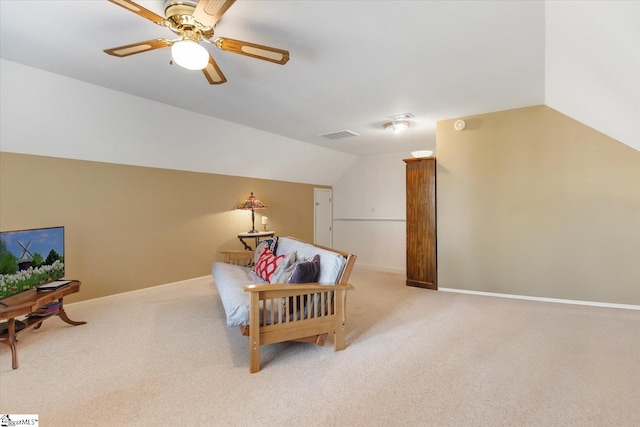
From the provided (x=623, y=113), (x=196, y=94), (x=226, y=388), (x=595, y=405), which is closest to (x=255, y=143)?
(x=196, y=94)

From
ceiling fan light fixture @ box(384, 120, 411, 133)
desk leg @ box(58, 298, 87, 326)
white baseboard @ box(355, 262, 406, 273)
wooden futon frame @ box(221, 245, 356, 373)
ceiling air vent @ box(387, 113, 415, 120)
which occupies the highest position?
ceiling air vent @ box(387, 113, 415, 120)

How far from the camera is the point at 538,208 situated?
11.5ft

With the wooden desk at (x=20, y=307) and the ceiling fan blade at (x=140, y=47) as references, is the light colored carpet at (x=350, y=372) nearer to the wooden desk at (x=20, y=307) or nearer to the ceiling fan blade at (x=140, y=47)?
the wooden desk at (x=20, y=307)

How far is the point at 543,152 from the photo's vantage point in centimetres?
346

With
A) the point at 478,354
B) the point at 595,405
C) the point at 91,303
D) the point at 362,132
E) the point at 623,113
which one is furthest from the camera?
the point at 362,132

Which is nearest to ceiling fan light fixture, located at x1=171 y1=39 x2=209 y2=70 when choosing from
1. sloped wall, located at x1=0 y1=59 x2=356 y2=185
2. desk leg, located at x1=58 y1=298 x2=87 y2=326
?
sloped wall, located at x1=0 y1=59 x2=356 y2=185

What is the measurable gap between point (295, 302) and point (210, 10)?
Answer: 1.92 m

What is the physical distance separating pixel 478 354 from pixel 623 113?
92.7 inches

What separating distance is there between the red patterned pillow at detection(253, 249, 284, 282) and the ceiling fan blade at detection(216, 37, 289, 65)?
184 cm

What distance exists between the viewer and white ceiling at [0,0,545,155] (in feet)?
5.79

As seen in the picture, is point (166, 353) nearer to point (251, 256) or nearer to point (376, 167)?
point (251, 256)

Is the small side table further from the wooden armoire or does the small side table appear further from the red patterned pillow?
the wooden armoire

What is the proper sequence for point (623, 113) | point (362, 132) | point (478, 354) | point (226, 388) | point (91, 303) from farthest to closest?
point (362, 132)
point (91, 303)
point (623, 113)
point (478, 354)
point (226, 388)

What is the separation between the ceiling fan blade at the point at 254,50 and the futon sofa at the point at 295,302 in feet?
4.95
